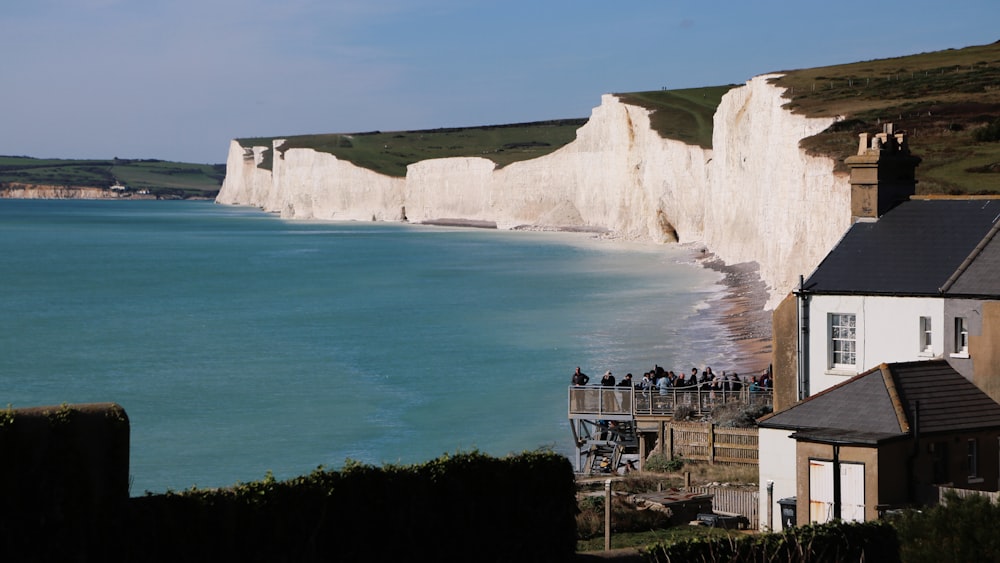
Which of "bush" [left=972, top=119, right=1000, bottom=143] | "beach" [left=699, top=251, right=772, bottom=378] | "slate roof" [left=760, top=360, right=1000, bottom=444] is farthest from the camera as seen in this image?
"bush" [left=972, top=119, right=1000, bottom=143]

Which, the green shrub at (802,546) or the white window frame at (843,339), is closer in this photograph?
the green shrub at (802,546)

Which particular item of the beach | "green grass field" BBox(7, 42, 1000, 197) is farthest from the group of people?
"green grass field" BBox(7, 42, 1000, 197)

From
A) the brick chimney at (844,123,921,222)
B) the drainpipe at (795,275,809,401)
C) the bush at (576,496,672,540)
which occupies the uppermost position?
the brick chimney at (844,123,921,222)

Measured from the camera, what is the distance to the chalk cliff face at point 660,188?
52.6 metres

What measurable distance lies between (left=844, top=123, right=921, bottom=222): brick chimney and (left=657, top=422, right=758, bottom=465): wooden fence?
4.55 meters

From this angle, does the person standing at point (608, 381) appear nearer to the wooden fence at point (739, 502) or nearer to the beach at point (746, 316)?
the beach at point (746, 316)

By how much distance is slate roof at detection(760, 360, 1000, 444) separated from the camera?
16.3 metres

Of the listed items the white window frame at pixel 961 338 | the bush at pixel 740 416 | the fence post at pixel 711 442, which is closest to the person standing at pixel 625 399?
the bush at pixel 740 416

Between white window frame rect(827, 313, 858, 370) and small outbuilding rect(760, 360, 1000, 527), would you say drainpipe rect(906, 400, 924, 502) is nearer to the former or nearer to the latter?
small outbuilding rect(760, 360, 1000, 527)

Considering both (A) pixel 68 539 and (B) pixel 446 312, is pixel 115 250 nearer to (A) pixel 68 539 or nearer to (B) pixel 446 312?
(B) pixel 446 312

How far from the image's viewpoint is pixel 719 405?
25609mm

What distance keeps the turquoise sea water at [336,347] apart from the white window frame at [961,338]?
12.7 m

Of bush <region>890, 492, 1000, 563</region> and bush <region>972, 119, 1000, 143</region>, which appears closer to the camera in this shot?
bush <region>890, 492, 1000, 563</region>

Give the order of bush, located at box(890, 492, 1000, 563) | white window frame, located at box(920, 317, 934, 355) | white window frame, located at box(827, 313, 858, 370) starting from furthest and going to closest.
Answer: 1. white window frame, located at box(827, 313, 858, 370)
2. white window frame, located at box(920, 317, 934, 355)
3. bush, located at box(890, 492, 1000, 563)
